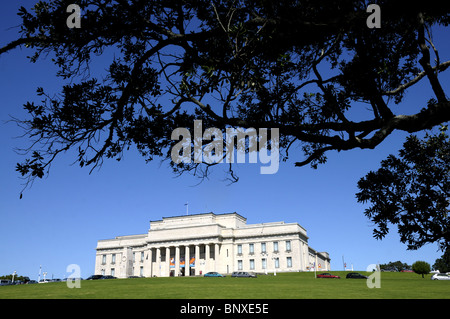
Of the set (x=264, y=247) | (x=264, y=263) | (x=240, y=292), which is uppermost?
(x=264, y=247)

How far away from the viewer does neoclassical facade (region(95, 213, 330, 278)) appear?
8406 cm

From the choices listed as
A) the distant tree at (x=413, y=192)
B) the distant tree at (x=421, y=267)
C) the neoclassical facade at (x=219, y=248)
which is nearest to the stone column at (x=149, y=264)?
the neoclassical facade at (x=219, y=248)

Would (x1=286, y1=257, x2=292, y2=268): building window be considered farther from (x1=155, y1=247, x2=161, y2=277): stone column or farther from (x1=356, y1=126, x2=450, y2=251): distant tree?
(x1=356, y1=126, x2=450, y2=251): distant tree

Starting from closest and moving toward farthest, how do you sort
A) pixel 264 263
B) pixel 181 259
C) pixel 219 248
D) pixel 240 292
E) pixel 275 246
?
pixel 240 292
pixel 275 246
pixel 264 263
pixel 219 248
pixel 181 259

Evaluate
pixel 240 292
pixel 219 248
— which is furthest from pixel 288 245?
pixel 240 292

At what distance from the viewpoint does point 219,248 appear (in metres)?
88.7

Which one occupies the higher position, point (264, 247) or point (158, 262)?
point (264, 247)

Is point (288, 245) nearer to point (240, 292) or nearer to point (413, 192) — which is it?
point (240, 292)

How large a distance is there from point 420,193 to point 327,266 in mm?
118725

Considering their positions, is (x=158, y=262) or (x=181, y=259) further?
(x=158, y=262)

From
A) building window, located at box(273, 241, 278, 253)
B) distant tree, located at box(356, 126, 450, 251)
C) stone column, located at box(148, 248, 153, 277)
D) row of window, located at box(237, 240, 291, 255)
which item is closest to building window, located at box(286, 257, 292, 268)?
row of window, located at box(237, 240, 291, 255)

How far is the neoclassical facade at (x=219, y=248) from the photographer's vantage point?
276 feet

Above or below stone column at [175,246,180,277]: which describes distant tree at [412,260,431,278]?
below
